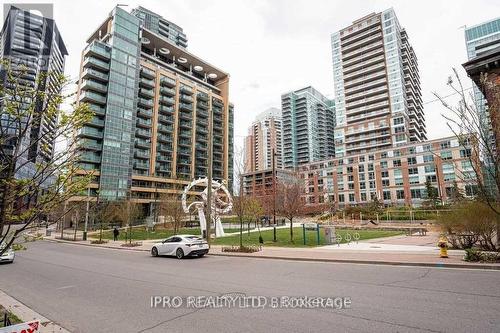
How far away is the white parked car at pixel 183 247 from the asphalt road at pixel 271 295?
3.91 meters

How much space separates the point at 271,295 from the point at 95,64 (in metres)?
78.7

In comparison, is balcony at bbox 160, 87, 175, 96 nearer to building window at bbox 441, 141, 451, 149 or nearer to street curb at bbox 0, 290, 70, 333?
building window at bbox 441, 141, 451, 149

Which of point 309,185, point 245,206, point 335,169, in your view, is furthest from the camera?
point 309,185

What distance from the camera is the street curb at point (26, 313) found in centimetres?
597

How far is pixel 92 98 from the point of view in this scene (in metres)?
69.8

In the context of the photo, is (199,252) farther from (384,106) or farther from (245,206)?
(384,106)

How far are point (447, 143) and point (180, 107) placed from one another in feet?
247

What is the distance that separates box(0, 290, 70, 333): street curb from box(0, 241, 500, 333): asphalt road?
0.24 m

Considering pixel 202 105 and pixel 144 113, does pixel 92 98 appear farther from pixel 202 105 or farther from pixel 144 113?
pixel 202 105

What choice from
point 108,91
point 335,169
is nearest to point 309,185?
point 335,169

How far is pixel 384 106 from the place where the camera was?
97.7m

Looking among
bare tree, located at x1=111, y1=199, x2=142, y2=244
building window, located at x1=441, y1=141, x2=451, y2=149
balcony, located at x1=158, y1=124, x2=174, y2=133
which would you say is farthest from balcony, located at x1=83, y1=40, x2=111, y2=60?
building window, located at x1=441, y1=141, x2=451, y2=149

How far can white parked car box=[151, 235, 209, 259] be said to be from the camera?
17531 millimetres

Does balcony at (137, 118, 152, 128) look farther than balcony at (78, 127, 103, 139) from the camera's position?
Yes
